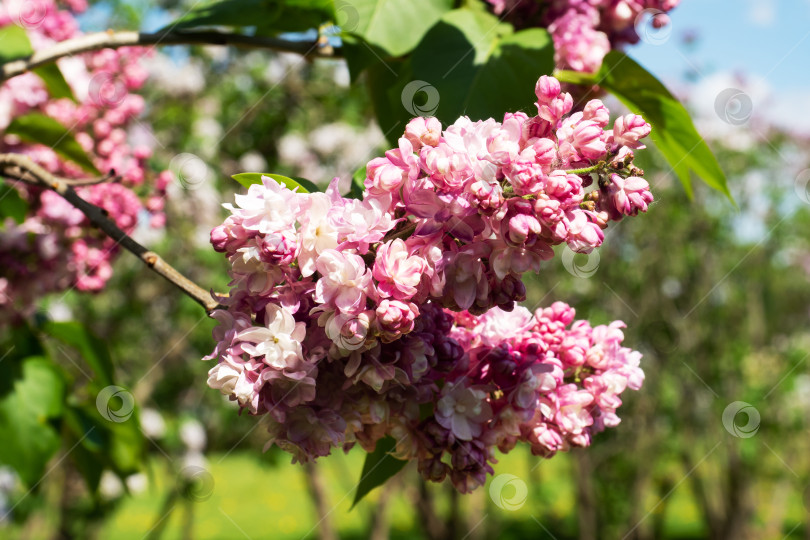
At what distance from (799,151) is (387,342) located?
8.21 m

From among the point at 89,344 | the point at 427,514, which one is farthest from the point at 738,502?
the point at 89,344

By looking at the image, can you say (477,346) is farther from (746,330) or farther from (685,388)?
(746,330)

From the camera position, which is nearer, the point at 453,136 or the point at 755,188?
the point at 453,136

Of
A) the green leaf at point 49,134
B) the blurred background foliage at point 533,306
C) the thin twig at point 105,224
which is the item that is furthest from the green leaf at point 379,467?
the blurred background foliage at point 533,306

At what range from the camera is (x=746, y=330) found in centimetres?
777

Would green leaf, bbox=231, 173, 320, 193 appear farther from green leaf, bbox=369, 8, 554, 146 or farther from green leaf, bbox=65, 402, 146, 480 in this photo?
green leaf, bbox=65, 402, 146, 480

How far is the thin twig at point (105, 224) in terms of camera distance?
0.76 meters

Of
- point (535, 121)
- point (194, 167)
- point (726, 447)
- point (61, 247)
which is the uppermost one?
point (535, 121)

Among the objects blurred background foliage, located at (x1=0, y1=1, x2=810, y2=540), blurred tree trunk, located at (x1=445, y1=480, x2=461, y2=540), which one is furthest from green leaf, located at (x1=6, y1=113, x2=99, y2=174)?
blurred tree trunk, located at (x1=445, y1=480, x2=461, y2=540)

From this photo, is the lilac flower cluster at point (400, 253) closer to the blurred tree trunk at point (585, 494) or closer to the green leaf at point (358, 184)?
the green leaf at point (358, 184)

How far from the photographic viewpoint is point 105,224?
901 millimetres

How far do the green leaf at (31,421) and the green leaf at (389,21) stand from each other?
85cm

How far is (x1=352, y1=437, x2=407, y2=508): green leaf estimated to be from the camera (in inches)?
33.5

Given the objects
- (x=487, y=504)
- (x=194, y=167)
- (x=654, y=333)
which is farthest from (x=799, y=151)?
(x=194, y=167)
